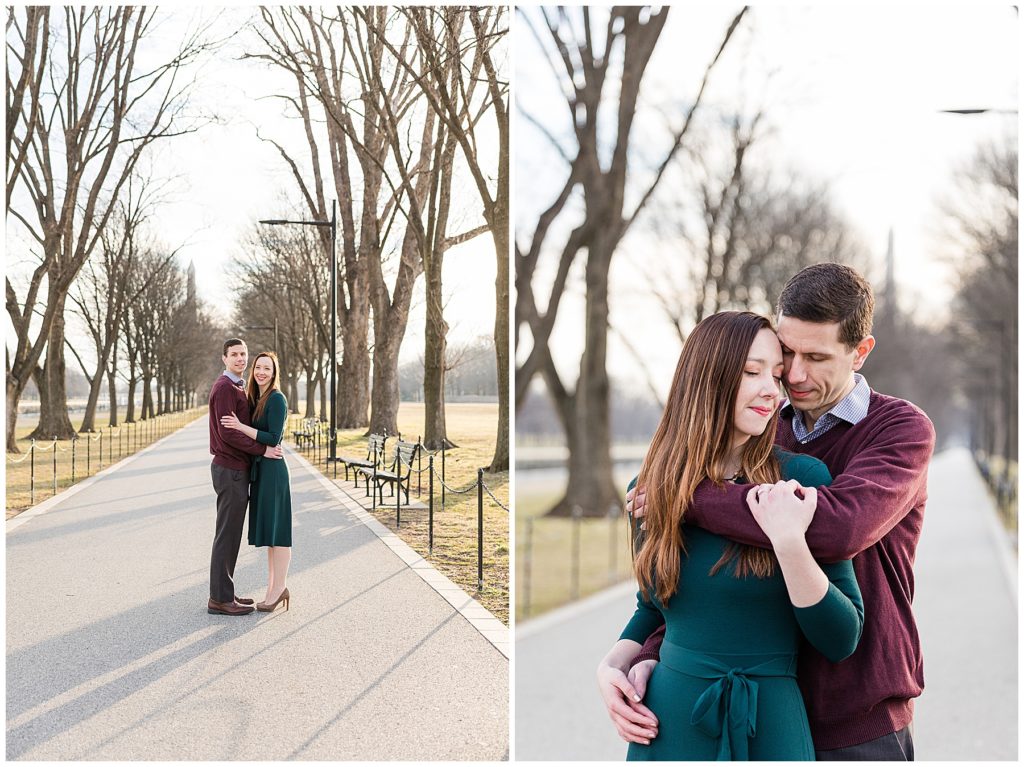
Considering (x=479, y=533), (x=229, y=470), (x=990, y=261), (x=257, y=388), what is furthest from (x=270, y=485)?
(x=990, y=261)

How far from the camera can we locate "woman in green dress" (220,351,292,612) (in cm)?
557

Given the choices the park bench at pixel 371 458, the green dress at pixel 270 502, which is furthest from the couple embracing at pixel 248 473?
the park bench at pixel 371 458

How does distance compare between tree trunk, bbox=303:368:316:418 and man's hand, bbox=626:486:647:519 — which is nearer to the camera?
man's hand, bbox=626:486:647:519

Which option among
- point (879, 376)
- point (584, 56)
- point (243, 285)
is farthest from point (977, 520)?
point (243, 285)

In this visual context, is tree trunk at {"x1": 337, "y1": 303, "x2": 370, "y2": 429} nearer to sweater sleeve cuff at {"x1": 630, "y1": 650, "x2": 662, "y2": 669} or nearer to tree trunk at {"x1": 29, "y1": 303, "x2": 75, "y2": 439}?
tree trunk at {"x1": 29, "y1": 303, "x2": 75, "y2": 439}

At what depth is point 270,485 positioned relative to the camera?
575 cm

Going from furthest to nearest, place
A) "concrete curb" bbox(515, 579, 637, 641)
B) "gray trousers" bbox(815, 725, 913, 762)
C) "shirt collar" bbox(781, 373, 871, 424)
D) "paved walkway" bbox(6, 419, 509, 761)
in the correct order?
"concrete curb" bbox(515, 579, 637, 641) → "paved walkway" bbox(6, 419, 509, 761) → "shirt collar" bbox(781, 373, 871, 424) → "gray trousers" bbox(815, 725, 913, 762)

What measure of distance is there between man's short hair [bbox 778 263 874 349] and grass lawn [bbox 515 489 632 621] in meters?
5.90

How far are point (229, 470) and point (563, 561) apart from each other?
8.68 metres

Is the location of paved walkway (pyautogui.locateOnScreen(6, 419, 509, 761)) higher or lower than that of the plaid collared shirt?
lower

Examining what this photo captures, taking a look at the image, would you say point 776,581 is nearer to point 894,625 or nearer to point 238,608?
point 894,625

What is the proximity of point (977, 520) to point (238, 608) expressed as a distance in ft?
59.9

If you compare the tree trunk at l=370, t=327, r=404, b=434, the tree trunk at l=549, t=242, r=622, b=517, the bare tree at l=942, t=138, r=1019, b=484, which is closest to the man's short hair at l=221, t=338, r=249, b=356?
the tree trunk at l=370, t=327, r=404, b=434

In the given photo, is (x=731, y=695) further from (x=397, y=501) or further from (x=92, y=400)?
(x=92, y=400)
